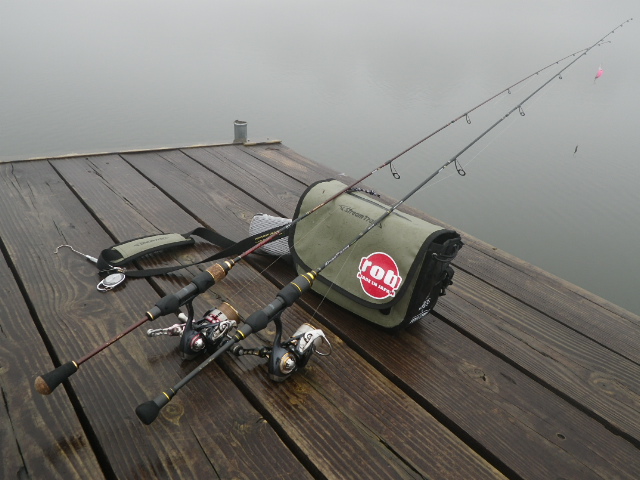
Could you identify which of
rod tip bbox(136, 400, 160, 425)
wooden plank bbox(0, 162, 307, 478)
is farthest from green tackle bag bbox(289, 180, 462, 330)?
rod tip bbox(136, 400, 160, 425)

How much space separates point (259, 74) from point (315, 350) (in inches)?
409

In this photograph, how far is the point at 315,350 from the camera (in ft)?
5.20

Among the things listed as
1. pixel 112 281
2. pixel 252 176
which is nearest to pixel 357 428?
pixel 112 281

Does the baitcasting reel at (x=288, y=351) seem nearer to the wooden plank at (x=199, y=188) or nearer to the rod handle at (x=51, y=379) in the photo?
the rod handle at (x=51, y=379)

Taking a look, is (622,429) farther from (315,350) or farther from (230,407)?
(230,407)

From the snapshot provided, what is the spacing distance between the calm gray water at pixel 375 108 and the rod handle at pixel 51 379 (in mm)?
2310

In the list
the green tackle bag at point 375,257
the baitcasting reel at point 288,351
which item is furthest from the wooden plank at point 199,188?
the baitcasting reel at point 288,351

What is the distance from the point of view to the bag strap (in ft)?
6.47

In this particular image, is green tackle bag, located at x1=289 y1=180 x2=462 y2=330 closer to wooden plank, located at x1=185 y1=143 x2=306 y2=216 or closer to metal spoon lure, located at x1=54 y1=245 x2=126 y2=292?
metal spoon lure, located at x1=54 y1=245 x2=126 y2=292

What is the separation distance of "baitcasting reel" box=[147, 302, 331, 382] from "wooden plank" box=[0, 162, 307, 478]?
0.09 meters

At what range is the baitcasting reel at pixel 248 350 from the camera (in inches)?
57.5

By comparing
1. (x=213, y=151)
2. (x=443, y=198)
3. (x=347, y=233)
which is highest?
(x=347, y=233)

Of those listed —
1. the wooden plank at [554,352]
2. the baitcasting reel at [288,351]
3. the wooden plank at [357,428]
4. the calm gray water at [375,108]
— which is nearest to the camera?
the wooden plank at [357,428]

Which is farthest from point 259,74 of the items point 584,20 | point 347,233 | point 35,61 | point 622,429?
point 584,20
